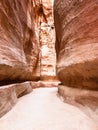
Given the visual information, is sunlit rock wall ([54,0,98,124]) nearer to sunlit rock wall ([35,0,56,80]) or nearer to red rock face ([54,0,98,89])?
red rock face ([54,0,98,89])

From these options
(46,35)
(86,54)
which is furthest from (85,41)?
(46,35)

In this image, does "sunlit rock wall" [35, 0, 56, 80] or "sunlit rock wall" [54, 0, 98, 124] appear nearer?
"sunlit rock wall" [54, 0, 98, 124]

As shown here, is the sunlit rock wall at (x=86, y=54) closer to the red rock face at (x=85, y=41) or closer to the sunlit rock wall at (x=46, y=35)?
the red rock face at (x=85, y=41)

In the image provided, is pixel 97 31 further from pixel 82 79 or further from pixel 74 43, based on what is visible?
pixel 82 79

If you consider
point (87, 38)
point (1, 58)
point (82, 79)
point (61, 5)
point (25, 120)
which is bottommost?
point (25, 120)

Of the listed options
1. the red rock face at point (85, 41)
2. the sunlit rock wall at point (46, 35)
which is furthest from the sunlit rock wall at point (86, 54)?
the sunlit rock wall at point (46, 35)

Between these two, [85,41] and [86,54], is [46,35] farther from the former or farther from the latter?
[86,54]

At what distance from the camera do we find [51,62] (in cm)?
949

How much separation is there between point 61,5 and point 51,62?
6467 mm

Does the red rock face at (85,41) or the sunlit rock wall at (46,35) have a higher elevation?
the sunlit rock wall at (46,35)

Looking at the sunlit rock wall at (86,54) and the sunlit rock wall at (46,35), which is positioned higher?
the sunlit rock wall at (46,35)

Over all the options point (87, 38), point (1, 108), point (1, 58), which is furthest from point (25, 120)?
point (87, 38)

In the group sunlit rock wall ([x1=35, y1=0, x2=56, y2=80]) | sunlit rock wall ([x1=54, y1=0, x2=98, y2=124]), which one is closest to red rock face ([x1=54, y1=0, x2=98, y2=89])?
sunlit rock wall ([x1=54, y1=0, x2=98, y2=124])

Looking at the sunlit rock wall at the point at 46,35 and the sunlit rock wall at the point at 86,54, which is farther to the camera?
the sunlit rock wall at the point at 46,35
